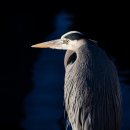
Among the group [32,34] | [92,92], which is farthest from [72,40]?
[32,34]

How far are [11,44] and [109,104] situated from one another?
462 centimetres

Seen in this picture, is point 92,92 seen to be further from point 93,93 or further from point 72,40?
point 72,40

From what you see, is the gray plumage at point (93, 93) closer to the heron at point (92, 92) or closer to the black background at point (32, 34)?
the heron at point (92, 92)

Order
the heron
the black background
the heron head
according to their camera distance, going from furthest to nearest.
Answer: the black background → the heron head → the heron

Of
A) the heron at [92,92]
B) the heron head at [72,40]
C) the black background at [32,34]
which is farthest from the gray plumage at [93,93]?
the black background at [32,34]

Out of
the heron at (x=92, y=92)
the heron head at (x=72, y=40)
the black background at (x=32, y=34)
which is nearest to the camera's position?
the heron at (x=92, y=92)

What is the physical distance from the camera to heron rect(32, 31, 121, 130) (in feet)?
10.3

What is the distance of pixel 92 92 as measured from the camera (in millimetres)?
3119

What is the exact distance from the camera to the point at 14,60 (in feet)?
23.3

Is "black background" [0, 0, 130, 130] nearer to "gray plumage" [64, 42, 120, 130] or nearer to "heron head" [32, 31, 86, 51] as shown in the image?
"heron head" [32, 31, 86, 51]

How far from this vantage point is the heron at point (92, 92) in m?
3.13

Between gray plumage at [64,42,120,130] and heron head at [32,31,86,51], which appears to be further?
heron head at [32,31,86,51]

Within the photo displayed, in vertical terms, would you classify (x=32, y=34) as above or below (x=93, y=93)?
below

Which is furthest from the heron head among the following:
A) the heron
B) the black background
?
the black background
